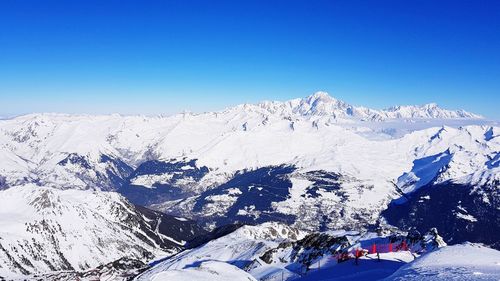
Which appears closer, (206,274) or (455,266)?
(455,266)

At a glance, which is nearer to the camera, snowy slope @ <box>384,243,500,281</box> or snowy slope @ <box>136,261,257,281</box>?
snowy slope @ <box>384,243,500,281</box>

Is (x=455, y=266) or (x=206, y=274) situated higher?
(x=455, y=266)

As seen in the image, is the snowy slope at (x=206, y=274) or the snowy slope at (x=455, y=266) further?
the snowy slope at (x=206, y=274)

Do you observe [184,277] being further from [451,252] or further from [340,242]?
[340,242]

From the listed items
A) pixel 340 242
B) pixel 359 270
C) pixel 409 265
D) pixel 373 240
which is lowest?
pixel 373 240

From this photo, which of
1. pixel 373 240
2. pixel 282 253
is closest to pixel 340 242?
pixel 282 253

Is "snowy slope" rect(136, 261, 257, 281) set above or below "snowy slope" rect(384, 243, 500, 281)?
below

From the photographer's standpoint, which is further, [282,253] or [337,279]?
[282,253]

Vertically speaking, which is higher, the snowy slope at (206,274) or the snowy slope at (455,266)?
the snowy slope at (455,266)
